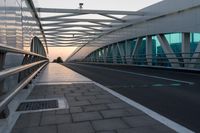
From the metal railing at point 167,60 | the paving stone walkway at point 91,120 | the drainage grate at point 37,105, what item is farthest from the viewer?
the metal railing at point 167,60

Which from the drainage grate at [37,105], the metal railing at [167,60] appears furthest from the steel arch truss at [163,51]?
the drainage grate at [37,105]

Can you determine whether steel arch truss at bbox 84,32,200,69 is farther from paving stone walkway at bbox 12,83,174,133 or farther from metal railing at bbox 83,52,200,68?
paving stone walkway at bbox 12,83,174,133

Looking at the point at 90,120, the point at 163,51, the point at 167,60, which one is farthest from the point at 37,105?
the point at 163,51

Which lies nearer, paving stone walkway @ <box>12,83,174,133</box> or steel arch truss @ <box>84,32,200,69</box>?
paving stone walkway @ <box>12,83,174,133</box>

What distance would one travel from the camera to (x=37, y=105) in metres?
5.96

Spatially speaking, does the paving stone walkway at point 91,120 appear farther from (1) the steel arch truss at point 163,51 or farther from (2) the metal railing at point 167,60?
(2) the metal railing at point 167,60

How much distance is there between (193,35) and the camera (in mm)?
21938

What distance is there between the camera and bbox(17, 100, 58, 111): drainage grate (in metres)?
5.64

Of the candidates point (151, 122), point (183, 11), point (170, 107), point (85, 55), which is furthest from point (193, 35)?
point (85, 55)

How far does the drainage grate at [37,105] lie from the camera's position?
18.5 ft

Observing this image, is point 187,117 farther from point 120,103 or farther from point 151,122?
point 120,103

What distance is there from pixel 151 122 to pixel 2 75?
2315 millimetres

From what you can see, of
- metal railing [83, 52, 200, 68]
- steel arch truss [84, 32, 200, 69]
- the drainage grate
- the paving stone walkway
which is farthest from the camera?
steel arch truss [84, 32, 200, 69]

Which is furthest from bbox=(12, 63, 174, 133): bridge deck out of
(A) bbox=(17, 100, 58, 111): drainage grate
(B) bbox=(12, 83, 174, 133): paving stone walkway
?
(A) bbox=(17, 100, 58, 111): drainage grate
